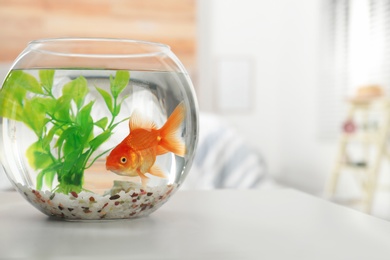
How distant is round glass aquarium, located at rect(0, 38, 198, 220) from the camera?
51 centimetres

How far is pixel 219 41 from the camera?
529 centimetres

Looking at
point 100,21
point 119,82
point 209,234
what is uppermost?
point 100,21

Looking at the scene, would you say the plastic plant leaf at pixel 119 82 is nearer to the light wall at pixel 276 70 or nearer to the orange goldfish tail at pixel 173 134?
the orange goldfish tail at pixel 173 134

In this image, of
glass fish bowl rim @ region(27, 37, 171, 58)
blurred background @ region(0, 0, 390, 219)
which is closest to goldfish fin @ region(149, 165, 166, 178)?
glass fish bowl rim @ region(27, 37, 171, 58)

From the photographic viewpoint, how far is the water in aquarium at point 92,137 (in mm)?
511

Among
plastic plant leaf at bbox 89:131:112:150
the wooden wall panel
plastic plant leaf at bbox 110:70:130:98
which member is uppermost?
the wooden wall panel

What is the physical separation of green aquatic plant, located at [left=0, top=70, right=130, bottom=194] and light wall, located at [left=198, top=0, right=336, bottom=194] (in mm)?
4504

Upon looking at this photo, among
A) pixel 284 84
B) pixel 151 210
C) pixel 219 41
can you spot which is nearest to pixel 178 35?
pixel 219 41

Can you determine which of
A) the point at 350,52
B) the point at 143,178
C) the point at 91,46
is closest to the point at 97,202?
the point at 143,178

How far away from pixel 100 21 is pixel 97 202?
437 cm

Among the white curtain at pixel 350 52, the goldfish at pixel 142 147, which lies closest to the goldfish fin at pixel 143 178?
the goldfish at pixel 142 147

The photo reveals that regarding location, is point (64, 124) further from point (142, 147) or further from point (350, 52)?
point (350, 52)

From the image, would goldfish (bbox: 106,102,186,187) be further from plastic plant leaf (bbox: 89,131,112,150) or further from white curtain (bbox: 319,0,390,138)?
white curtain (bbox: 319,0,390,138)

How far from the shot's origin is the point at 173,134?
553mm
